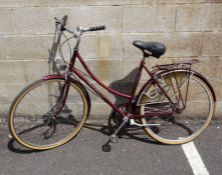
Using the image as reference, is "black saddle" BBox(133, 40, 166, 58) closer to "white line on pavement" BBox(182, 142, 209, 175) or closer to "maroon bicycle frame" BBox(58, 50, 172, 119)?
"maroon bicycle frame" BBox(58, 50, 172, 119)

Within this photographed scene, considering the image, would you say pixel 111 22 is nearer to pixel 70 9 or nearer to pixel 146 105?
pixel 70 9

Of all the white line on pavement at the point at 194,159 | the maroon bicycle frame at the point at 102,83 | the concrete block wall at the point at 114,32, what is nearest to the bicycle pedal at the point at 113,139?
the maroon bicycle frame at the point at 102,83

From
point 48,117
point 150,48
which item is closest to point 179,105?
point 150,48

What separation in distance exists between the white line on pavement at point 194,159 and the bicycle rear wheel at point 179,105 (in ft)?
0.26

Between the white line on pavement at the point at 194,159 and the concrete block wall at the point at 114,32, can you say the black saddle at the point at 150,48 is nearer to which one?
the concrete block wall at the point at 114,32

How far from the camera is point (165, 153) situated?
10.8ft

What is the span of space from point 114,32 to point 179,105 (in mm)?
1124

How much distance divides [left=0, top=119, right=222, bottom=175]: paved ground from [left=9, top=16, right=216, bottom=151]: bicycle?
0.43ft

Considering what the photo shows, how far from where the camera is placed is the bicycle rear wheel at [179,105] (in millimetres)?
3172

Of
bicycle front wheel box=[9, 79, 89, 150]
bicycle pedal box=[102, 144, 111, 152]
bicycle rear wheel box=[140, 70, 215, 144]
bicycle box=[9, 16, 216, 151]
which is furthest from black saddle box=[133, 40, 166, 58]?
bicycle pedal box=[102, 144, 111, 152]

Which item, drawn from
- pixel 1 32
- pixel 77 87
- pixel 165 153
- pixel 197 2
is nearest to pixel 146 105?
pixel 165 153

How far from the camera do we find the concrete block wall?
10.3 feet

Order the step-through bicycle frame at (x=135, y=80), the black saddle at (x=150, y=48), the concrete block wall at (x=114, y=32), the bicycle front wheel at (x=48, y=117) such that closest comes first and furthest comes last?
the black saddle at (x=150, y=48)
the step-through bicycle frame at (x=135, y=80)
the concrete block wall at (x=114, y=32)
the bicycle front wheel at (x=48, y=117)

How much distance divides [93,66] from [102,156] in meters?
1.07
